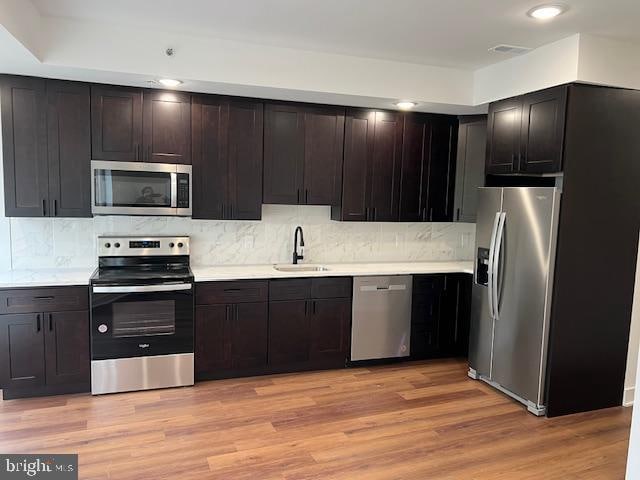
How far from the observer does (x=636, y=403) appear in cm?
234

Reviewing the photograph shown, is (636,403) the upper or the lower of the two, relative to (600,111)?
lower

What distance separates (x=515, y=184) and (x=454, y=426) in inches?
83.5

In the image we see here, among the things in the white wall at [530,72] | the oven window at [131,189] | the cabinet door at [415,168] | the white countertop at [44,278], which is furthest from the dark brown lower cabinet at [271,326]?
the white wall at [530,72]

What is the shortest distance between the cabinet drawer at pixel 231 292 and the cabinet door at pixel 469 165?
211cm

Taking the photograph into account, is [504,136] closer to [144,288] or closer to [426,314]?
[426,314]

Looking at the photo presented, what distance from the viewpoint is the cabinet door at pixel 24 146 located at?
139 inches

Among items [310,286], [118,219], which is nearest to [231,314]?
[310,286]

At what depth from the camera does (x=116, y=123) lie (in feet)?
12.3

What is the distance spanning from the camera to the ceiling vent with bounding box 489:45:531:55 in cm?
354

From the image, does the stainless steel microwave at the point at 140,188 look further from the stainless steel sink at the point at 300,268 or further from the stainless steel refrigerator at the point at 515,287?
the stainless steel refrigerator at the point at 515,287

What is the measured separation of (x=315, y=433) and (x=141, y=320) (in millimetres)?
1602

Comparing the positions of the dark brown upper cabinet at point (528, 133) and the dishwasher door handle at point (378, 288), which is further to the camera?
the dishwasher door handle at point (378, 288)

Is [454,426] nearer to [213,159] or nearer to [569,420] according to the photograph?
[569,420]

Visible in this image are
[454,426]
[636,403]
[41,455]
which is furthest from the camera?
[454,426]
